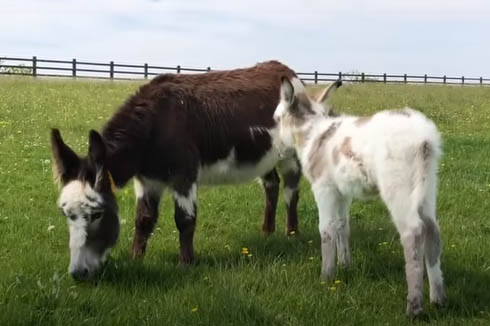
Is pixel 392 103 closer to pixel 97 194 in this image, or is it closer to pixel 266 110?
pixel 266 110

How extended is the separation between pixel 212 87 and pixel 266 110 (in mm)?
684

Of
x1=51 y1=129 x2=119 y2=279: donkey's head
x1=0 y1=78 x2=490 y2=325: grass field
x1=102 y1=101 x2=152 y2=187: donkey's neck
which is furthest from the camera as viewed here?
x1=102 y1=101 x2=152 y2=187: donkey's neck

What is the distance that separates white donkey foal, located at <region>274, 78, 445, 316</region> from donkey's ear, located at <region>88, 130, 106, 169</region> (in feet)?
5.84

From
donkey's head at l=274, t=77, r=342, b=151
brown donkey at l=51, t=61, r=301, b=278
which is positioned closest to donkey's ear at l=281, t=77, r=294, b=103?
donkey's head at l=274, t=77, r=342, b=151

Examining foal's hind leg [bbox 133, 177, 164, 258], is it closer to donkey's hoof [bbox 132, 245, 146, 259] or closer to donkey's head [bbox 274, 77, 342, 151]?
donkey's hoof [bbox 132, 245, 146, 259]

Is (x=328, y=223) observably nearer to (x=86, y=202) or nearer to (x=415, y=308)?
(x=415, y=308)

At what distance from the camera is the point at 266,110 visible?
6.99 meters

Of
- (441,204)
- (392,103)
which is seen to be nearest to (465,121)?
(392,103)

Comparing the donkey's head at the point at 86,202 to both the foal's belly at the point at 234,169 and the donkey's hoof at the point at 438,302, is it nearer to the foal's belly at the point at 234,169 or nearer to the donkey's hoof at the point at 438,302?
the foal's belly at the point at 234,169

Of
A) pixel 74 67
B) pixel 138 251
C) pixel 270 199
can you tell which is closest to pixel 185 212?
pixel 138 251

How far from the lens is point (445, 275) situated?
522 centimetres

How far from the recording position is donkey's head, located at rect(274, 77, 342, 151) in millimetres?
5812

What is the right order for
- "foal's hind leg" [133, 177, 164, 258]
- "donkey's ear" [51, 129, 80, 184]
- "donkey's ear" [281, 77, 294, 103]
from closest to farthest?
1. "donkey's ear" [51, 129, 80, 184]
2. "donkey's ear" [281, 77, 294, 103]
3. "foal's hind leg" [133, 177, 164, 258]

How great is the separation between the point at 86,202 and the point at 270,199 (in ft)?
9.42
